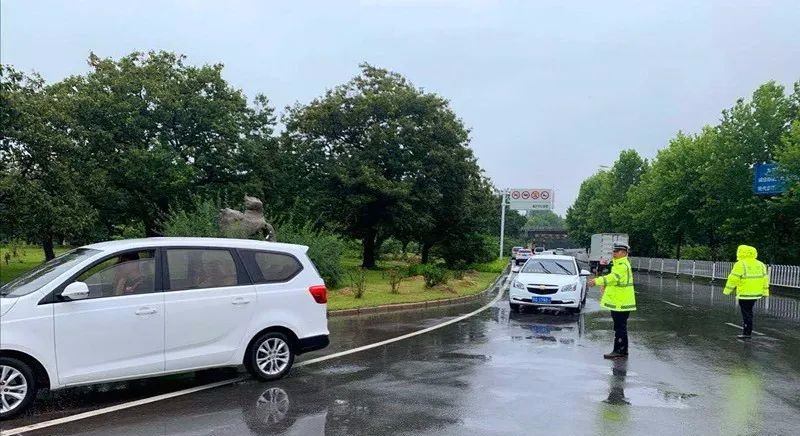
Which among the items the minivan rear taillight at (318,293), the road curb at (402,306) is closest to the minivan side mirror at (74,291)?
the minivan rear taillight at (318,293)

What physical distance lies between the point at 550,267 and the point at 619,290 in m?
7.15

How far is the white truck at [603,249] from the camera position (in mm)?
47384

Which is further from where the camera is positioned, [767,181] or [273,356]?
Result: [767,181]

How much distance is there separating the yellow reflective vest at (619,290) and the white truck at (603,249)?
126 ft

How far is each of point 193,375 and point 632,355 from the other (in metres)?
6.76

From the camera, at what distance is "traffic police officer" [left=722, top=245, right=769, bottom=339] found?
1211 cm

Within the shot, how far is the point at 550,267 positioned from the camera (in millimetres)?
16906

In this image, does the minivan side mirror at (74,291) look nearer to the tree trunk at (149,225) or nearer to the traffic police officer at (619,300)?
the traffic police officer at (619,300)

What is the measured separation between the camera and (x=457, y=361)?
9172 mm

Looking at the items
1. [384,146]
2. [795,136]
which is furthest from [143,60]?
→ [795,136]

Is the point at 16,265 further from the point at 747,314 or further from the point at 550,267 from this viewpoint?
the point at 747,314

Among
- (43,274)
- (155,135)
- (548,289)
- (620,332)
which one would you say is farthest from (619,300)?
(155,135)

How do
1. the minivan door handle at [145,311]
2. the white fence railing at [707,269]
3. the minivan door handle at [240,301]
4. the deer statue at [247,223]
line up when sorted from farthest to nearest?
the white fence railing at [707,269] → the deer statue at [247,223] → the minivan door handle at [240,301] → the minivan door handle at [145,311]

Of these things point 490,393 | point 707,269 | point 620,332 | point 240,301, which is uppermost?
point 240,301
